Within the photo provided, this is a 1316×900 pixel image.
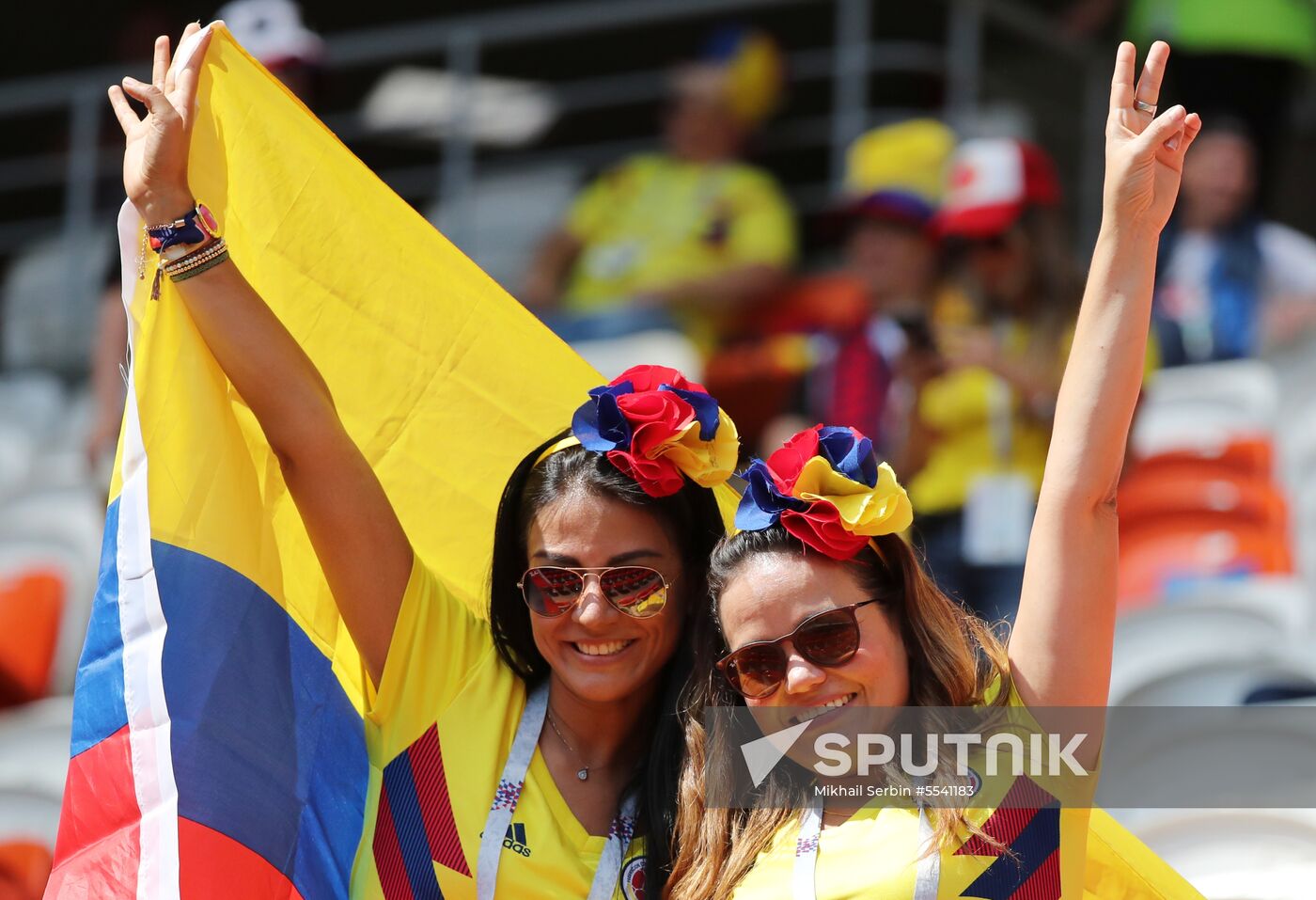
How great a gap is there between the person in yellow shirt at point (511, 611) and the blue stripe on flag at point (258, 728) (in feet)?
0.16

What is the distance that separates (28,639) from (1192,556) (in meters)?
3.16

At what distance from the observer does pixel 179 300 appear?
2234mm

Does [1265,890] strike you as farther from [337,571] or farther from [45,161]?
[45,161]

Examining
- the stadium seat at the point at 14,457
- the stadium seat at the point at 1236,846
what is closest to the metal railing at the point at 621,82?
the stadium seat at the point at 14,457

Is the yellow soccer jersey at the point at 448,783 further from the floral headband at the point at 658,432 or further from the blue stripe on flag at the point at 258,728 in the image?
the floral headband at the point at 658,432

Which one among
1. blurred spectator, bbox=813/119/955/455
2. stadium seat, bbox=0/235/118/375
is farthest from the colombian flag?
stadium seat, bbox=0/235/118/375

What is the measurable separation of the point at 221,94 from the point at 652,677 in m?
0.94

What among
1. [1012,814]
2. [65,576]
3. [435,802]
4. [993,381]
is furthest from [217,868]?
[65,576]

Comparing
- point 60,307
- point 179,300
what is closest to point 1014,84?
point 60,307

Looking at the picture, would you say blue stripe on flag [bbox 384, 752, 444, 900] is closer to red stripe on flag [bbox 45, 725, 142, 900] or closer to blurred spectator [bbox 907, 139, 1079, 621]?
red stripe on flag [bbox 45, 725, 142, 900]

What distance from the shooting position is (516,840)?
7.19 feet

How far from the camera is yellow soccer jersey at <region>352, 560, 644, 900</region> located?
2184 millimetres

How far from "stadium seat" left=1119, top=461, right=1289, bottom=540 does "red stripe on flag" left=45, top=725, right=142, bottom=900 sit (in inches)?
128

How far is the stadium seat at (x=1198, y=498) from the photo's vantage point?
4.77 metres
